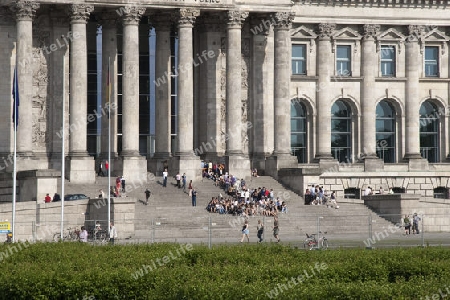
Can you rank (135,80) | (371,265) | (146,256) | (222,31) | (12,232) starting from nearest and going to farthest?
(371,265) < (146,256) < (12,232) < (135,80) < (222,31)

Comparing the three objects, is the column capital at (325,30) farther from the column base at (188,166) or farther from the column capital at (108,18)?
the column capital at (108,18)

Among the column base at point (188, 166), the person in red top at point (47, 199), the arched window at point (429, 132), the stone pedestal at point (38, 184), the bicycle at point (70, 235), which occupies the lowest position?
the bicycle at point (70, 235)

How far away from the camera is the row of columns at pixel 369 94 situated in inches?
4038

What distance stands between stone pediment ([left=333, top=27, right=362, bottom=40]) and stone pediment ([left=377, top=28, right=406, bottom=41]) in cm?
200

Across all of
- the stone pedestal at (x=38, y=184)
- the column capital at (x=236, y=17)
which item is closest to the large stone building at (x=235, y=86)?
the column capital at (x=236, y=17)

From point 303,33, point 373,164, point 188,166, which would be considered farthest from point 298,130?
point 188,166

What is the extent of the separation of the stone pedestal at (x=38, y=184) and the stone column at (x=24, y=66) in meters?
4.67

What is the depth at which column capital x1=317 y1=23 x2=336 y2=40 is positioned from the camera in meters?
102

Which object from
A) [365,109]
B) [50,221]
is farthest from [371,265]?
[365,109]

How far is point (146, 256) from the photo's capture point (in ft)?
153

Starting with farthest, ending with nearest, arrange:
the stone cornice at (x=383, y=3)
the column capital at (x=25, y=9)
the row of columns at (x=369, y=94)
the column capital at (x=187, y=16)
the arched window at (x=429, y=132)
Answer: the arched window at (x=429, y=132) → the row of columns at (x=369, y=94) → the stone cornice at (x=383, y=3) → the column capital at (x=187, y=16) → the column capital at (x=25, y=9)

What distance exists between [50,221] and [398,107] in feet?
132

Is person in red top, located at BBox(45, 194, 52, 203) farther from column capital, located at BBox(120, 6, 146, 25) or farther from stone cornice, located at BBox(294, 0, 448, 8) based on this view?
stone cornice, located at BBox(294, 0, 448, 8)

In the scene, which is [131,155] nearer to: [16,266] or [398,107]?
[398,107]
